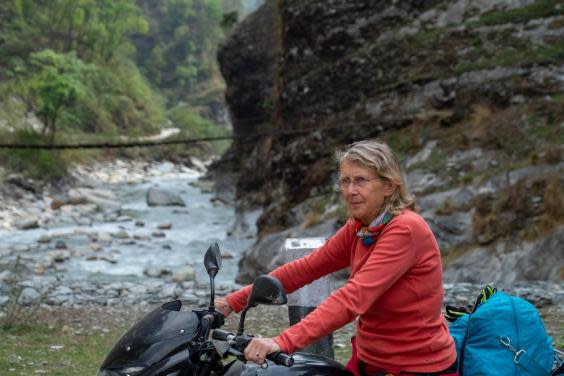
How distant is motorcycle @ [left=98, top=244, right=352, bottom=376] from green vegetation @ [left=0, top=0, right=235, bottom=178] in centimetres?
3128

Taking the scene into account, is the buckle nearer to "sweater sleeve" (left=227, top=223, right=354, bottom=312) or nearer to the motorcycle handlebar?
"sweater sleeve" (left=227, top=223, right=354, bottom=312)

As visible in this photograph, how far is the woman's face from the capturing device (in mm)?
2832

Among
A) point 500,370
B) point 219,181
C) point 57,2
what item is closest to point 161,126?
point 57,2

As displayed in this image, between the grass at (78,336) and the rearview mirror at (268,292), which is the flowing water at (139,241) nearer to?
the grass at (78,336)

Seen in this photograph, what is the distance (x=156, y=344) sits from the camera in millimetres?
2379

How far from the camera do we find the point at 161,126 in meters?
63.2

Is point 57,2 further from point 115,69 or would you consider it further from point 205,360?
point 205,360

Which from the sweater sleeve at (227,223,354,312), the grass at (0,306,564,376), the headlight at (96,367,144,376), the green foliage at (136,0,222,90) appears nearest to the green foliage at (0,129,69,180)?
the grass at (0,306,564,376)

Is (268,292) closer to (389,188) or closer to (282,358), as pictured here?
A: (282,358)

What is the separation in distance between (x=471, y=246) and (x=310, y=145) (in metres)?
7.23

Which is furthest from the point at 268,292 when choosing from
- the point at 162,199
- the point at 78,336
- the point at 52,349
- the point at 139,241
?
the point at 162,199

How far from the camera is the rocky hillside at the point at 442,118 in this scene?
10.9 meters

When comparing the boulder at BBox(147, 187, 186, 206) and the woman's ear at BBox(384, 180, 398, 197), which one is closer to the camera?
the woman's ear at BBox(384, 180, 398, 197)

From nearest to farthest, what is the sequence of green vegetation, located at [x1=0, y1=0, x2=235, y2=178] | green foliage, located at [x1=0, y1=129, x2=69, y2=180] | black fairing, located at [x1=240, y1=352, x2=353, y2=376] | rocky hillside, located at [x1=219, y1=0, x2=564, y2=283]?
black fairing, located at [x1=240, y1=352, x2=353, y2=376]
rocky hillside, located at [x1=219, y1=0, x2=564, y2=283]
green foliage, located at [x1=0, y1=129, x2=69, y2=180]
green vegetation, located at [x1=0, y1=0, x2=235, y2=178]
